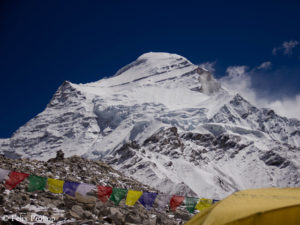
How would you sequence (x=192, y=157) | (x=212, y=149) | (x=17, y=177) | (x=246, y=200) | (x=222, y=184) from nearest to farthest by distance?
(x=246, y=200) → (x=17, y=177) → (x=222, y=184) → (x=192, y=157) → (x=212, y=149)

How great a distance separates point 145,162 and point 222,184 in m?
20.8

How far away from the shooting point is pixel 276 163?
119 m

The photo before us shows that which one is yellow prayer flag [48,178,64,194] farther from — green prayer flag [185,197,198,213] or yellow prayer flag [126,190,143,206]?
green prayer flag [185,197,198,213]

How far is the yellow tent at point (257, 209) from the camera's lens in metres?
9.23

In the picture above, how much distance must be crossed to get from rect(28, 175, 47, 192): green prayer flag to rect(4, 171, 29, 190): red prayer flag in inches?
15.5

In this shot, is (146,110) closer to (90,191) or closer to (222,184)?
(222,184)

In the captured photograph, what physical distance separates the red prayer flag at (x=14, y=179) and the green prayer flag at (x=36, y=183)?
395mm

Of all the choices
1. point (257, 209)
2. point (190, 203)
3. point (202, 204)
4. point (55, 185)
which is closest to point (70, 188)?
point (55, 185)

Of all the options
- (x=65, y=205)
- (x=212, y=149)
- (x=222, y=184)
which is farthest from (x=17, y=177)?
(x=212, y=149)

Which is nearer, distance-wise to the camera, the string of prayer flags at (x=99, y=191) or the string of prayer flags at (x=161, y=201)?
the string of prayer flags at (x=99, y=191)

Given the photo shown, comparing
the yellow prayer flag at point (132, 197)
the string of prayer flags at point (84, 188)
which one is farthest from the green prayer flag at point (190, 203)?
the string of prayer flags at point (84, 188)

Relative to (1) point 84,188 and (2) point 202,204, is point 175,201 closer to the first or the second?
(2) point 202,204

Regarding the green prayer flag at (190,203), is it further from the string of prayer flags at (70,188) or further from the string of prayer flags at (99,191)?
the string of prayer flags at (70,188)

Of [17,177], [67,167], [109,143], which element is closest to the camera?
[17,177]
